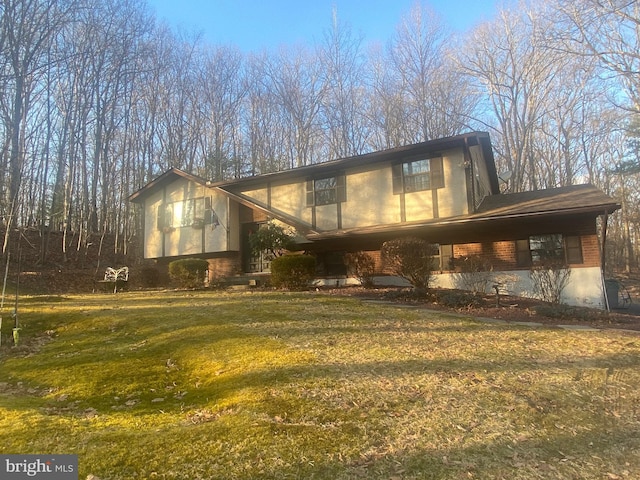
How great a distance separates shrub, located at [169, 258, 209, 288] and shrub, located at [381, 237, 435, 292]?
318 inches

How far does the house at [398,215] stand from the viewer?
40.2 ft

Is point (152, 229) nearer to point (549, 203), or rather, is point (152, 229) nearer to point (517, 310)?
point (517, 310)

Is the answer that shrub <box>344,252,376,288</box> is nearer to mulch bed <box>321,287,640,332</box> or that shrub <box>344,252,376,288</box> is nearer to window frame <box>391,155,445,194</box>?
mulch bed <box>321,287,640,332</box>

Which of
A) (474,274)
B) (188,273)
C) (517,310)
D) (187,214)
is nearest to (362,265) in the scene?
(474,274)

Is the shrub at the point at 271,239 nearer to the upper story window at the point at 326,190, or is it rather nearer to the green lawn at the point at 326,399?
the upper story window at the point at 326,190

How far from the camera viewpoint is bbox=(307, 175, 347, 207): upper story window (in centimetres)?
1614

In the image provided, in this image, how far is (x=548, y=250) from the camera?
1252cm

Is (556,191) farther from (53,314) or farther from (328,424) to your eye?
(53,314)

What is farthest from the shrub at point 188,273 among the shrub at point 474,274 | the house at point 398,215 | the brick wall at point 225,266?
the shrub at point 474,274

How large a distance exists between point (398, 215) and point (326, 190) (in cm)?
343

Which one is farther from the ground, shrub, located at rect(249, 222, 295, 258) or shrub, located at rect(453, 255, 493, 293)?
shrub, located at rect(249, 222, 295, 258)

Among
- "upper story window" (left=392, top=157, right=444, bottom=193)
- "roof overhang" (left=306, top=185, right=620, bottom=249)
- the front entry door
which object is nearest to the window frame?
"upper story window" (left=392, top=157, right=444, bottom=193)

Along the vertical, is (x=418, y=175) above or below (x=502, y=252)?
above

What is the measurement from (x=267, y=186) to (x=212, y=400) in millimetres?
14452
